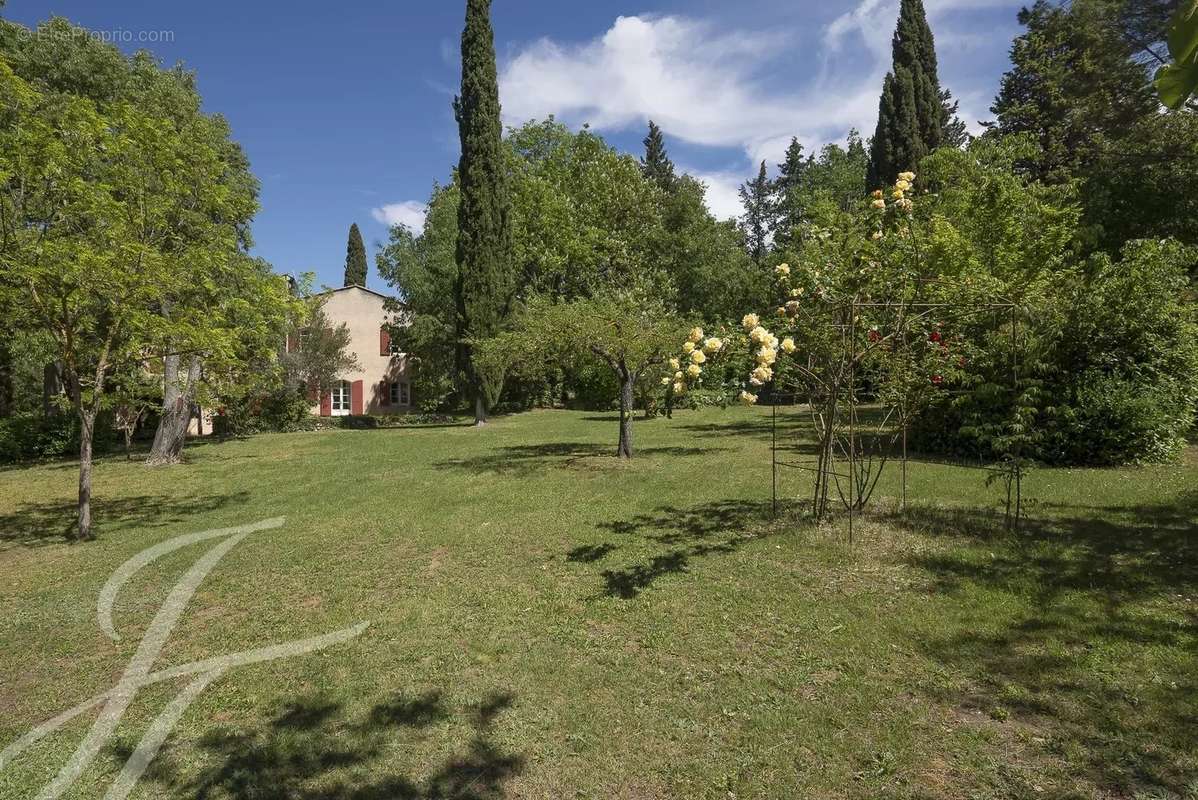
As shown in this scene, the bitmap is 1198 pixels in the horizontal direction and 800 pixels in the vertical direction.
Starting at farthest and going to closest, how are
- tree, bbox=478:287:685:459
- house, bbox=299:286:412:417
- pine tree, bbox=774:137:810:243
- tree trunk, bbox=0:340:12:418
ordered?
pine tree, bbox=774:137:810:243, house, bbox=299:286:412:417, tree trunk, bbox=0:340:12:418, tree, bbox=478:287:685:459

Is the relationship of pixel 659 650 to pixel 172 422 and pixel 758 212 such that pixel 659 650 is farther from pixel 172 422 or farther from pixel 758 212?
pixel 758 212

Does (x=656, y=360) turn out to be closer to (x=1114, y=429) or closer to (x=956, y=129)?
(x=1114, y=429)

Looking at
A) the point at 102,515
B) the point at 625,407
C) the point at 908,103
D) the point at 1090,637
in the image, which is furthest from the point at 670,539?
the point at 908,103

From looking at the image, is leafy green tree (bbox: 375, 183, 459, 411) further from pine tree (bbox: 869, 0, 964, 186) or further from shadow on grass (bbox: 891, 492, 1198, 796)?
shadow on grass (bbox: 891, 492, 1198, 796)

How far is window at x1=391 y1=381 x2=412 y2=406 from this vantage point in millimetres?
33906

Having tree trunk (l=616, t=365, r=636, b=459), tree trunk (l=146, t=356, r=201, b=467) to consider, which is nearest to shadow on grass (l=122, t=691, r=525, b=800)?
tree trunk (l=616, t=365, r=636, b=459)

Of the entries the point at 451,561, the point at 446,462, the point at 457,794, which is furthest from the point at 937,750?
the point at 446,462

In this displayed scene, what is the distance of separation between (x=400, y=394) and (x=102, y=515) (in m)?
24.8

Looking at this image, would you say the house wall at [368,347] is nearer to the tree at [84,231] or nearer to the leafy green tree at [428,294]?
the leafy green tree at [428,294]

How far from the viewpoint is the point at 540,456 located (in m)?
14.2

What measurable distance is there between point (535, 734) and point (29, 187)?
913cm

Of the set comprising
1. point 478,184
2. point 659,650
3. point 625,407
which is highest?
point 478,184

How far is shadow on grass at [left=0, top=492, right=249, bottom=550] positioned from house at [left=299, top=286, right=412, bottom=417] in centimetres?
2132

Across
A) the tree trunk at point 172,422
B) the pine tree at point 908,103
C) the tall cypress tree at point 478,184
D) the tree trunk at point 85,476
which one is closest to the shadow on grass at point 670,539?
the tree trunk at point 85,476
